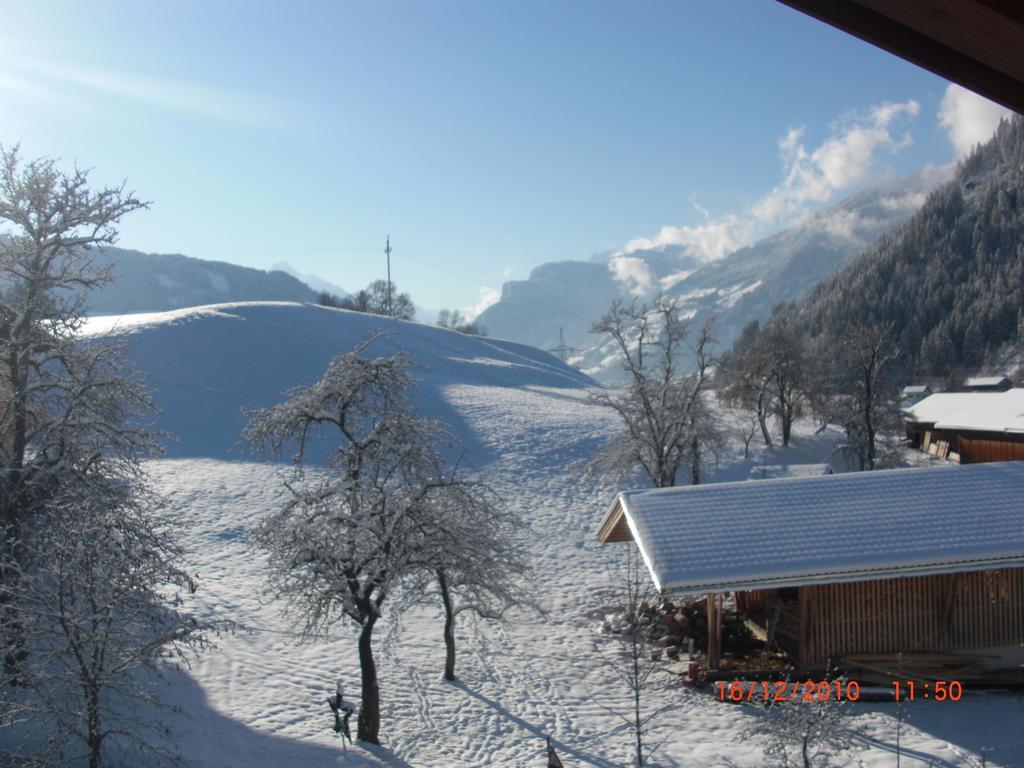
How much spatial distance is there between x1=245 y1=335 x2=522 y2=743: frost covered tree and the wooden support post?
497 cm

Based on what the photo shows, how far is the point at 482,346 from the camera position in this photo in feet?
249

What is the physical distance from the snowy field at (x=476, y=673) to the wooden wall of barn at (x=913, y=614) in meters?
1.60

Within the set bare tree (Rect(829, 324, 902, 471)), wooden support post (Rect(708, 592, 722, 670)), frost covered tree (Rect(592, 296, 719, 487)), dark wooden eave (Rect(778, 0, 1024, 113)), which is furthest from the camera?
bare tree (Rect(829, 324, 902, 471))

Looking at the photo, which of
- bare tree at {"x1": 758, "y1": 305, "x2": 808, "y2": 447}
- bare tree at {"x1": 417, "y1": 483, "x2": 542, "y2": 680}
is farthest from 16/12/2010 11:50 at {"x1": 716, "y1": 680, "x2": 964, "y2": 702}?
bare tree at {"x1": 758, "y1": 305, "x2": 808, "y2": 447}

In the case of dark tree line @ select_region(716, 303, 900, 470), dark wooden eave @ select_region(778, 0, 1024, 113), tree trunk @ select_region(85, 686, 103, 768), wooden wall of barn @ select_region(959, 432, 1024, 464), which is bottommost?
tree trunk @ select_region(85, 686, 103, 768)

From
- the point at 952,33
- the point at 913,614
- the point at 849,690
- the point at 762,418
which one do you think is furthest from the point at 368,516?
the point at 762,418

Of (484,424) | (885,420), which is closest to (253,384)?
(484,424)

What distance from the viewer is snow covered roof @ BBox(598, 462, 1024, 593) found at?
15266 millimetres

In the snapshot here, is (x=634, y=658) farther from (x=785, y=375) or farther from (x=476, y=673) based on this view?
(x=785, y=375)

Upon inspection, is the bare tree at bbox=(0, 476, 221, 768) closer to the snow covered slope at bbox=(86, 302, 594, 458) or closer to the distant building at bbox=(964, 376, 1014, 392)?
the snow covered slope at bbox=(86, 302, 594, 458)

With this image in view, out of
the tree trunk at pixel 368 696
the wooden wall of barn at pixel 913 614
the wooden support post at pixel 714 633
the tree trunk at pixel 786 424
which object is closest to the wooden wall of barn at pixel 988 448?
the tree trunk at pixel 786 424

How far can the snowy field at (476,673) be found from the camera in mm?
13578

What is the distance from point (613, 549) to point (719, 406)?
31128 mm

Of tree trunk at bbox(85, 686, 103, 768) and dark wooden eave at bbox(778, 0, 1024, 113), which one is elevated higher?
dark wooden eave at bbox(778, 0, 1024, 113)
